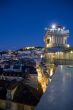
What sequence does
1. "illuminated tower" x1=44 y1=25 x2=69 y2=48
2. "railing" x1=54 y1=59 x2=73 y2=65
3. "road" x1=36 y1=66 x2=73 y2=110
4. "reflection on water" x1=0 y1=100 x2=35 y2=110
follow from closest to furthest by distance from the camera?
1. "road" x1=36 y1=66 x2=73 y2=110
2. "reflection on water" x1=0 y1=100 x2=35 y2=110
3. "railing" x1=54 y1=59 x2=73 y2=65
4. "illuminated tower" x1=44 y1=25 x2=69 y2=48

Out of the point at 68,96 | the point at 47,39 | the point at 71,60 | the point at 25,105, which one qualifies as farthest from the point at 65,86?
the point at 47,39

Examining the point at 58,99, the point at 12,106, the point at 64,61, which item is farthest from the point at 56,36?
the point at 58,99

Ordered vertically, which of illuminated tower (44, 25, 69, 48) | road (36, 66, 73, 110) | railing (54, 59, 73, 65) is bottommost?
road (36, 66, 73, 110)

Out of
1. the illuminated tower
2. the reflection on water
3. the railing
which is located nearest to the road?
the reflection on water

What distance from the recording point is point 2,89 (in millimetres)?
15891

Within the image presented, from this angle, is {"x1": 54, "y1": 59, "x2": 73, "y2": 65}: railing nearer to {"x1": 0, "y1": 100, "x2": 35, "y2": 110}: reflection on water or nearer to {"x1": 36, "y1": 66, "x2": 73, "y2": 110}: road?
{"x1": 0, "y1": 100, "x2": 35, "y2": 110}: reflection on water

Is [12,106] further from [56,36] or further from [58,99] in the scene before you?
[56,36]

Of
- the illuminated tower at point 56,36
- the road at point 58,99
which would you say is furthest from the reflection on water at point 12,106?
the illuminated tower at point 56,36

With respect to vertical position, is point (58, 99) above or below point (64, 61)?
below

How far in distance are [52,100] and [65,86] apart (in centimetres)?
122

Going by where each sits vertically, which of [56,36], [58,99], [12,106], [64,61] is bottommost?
[12,106]

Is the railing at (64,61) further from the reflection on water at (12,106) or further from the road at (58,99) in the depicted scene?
the road at (58,99)

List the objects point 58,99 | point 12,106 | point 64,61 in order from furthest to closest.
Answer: point 64,61
point 12,106
point 58,99

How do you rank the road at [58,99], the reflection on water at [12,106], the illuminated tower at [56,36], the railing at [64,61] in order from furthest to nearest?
the illuminated tower at [56,36] → the railing at [64,61] → the reflection on water at [12,106] → the road at [58,99]
